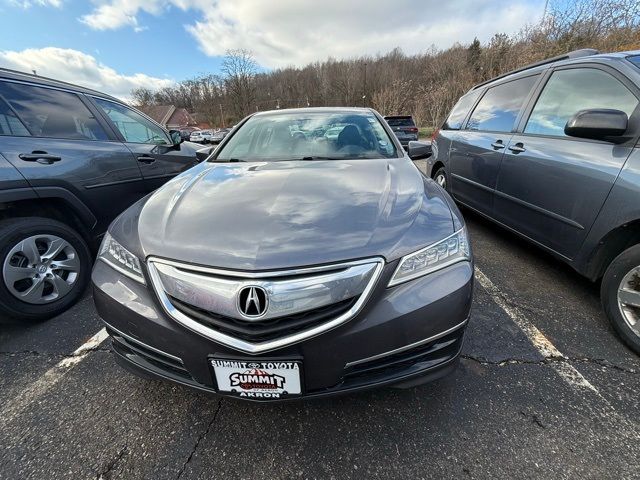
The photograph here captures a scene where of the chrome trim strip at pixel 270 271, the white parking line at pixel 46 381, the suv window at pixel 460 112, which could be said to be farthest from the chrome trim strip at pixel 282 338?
the suv window at pixel 460 112

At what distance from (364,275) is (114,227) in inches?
52.3

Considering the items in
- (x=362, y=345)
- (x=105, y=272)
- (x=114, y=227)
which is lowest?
(x=362, y=345)

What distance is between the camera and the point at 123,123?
334cm

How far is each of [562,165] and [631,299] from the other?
3.33ft

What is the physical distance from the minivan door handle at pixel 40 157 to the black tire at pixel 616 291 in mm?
4006

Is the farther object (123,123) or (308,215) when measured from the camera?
(123,123)

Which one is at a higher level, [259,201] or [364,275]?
[259,201]

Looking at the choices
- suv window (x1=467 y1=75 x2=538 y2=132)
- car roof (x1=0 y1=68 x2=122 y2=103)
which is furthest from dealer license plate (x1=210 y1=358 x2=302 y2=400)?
suv window (x1=467 y1=75 x2=538 y2=132)

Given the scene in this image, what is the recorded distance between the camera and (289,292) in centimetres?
118

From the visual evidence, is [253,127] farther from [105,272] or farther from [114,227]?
[105,272]

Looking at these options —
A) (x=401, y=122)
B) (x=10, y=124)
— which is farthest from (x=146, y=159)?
(x=401, y=122)

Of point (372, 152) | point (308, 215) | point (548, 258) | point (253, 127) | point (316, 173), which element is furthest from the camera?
point (548, 258)

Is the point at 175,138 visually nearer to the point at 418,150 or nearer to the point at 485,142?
the point at 418,150

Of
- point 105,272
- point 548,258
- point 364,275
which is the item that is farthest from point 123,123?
point 548,258
